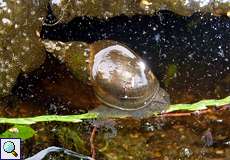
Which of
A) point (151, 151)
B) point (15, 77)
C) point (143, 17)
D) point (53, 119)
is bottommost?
point (151, 151)

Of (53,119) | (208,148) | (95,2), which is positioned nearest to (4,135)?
(53,119)

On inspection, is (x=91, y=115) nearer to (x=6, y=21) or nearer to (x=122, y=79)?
(x=122, y=79)

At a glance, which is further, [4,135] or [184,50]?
[184,50]

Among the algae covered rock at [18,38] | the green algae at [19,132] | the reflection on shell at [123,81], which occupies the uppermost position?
the algae covered rock at [18,38]

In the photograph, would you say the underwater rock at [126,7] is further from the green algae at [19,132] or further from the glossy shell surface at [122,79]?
the green algae at [19,132]

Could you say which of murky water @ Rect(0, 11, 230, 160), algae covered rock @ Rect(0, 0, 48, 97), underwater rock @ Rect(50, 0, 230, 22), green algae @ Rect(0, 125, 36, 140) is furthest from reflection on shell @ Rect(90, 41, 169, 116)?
green algae @ Rect(0, 125, 36, 140)

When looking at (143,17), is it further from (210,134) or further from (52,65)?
(210,134)

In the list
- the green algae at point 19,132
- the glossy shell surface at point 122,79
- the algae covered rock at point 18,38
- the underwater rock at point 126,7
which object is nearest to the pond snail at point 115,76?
the glossy shell surface at point 122,79

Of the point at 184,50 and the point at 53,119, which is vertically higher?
the point at 184,50
